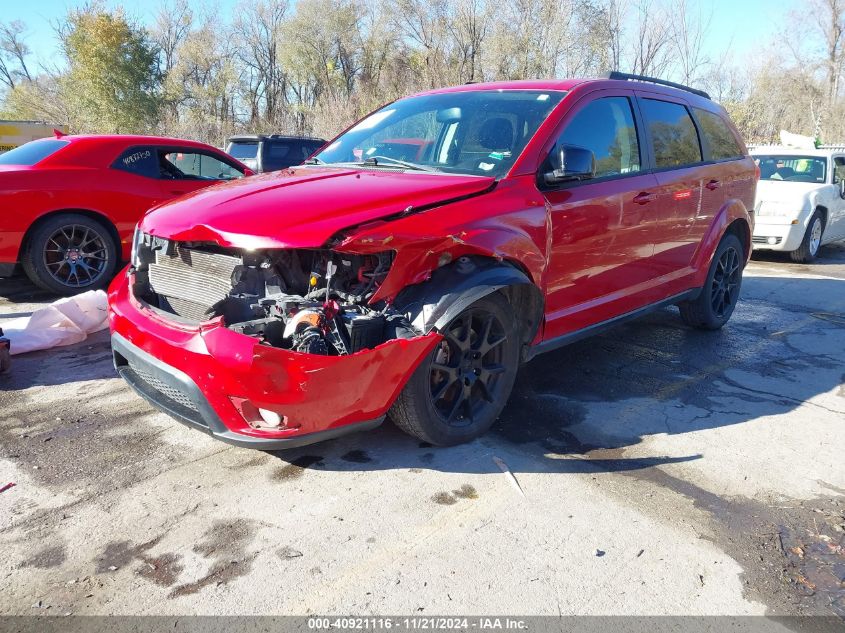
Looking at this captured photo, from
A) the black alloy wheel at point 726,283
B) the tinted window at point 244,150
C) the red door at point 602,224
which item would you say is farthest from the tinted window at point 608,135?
the tinted window at point 244,150

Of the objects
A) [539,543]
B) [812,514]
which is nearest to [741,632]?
[539,543]

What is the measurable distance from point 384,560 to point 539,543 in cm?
63

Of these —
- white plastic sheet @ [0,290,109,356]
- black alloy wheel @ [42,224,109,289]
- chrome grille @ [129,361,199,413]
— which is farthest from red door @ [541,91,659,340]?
black alloy wheel @ [42,224,109,289]

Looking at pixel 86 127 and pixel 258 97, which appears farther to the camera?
pixel 258 97

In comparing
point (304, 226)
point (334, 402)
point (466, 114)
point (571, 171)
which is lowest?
point (334, 402)

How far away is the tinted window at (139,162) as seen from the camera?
6.76 metres

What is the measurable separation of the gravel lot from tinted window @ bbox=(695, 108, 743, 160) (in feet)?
6.79

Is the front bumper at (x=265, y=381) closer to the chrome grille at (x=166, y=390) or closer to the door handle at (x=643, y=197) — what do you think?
the chrome grille at (x=166, y=390)

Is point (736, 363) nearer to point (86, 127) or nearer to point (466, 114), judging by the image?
point (466, 114)

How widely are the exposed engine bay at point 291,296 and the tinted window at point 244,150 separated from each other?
9.07 meters

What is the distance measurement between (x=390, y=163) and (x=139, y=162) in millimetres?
4129

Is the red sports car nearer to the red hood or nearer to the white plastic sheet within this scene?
the white plastic sheet

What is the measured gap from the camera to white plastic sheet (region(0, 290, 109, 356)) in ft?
15.8

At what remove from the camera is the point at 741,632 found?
222 centimetres
